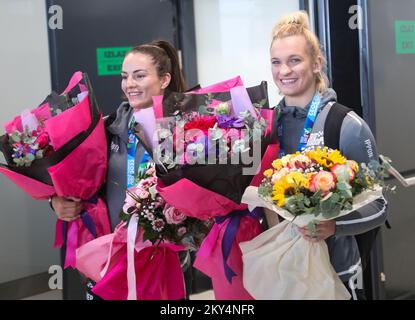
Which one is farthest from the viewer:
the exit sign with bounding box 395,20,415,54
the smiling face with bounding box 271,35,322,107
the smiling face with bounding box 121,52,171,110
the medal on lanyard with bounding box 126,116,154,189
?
the exit sign with bounding box 395,20,415,54

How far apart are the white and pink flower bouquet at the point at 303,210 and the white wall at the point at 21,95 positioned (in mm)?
2184

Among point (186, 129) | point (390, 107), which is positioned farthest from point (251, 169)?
point (390, 107)

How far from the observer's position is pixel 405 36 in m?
3.28

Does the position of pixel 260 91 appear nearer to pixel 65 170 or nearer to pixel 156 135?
pixel 156 135

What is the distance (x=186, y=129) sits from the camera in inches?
73.5

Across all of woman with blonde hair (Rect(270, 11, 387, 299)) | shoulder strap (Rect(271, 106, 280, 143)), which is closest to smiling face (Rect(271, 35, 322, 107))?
woman with blonde hair (Rect(270, 11, 387, 299))

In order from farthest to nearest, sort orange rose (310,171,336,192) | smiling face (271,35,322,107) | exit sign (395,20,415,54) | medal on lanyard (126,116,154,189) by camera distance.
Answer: exit sign (395,20,415,54), medal on lanyard (126,116,154,189), smiling face (271,35,322,107), orange rose (310,171,336,192)

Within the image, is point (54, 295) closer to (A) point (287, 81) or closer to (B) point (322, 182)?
(A) point (287, 81)

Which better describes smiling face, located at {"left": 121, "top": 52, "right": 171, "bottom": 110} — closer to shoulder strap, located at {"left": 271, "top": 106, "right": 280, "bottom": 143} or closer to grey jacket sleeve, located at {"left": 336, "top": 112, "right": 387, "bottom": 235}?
shoulder strap, located at {"left": 271, "top": 106, "right": 280, "bottom": 143}

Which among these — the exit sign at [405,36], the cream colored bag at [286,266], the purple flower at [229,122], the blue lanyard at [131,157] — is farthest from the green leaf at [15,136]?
the exit sign at [405,36]

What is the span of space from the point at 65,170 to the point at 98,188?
0.19 metres

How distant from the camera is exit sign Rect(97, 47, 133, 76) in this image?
3.61 metres

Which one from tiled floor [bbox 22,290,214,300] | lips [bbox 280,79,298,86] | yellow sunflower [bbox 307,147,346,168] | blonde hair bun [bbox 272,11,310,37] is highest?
blonde hair bun [bbox 272,11,310,37]

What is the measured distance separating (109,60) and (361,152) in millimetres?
2101
